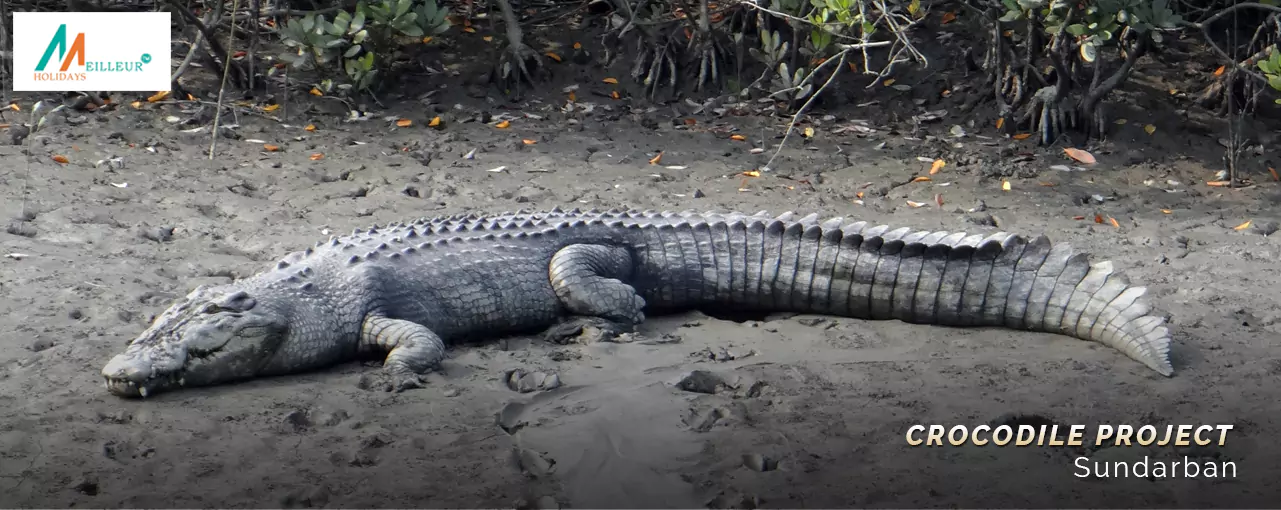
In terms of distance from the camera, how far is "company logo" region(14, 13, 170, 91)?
27.7ft

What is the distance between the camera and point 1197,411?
3.95 meters

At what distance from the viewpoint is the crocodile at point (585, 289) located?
4.36 m

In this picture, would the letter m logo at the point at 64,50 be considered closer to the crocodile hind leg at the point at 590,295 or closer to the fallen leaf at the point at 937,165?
the crocodile hind leg at the point at 590,295

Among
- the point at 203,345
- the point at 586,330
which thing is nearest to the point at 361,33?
the point at 586,330

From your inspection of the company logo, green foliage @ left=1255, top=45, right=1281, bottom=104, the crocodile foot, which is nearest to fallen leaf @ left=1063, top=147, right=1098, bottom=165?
green foliage @ left=1255, top=45, right=1281, bottom=104

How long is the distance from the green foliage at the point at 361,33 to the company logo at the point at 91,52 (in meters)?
1.02

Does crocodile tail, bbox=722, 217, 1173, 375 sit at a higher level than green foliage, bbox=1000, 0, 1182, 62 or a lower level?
lower

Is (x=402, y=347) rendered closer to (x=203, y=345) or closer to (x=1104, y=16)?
(x=203, y=345)

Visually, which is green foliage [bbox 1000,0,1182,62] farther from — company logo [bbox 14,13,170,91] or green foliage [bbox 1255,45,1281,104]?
company logo [bbox 14,13,170,91]

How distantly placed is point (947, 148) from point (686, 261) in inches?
137

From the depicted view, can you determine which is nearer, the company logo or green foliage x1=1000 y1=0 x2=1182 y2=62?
green foliage x1=1000 y1=0 x2=1182 y2=62

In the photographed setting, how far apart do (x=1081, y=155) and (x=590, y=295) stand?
4.35 m

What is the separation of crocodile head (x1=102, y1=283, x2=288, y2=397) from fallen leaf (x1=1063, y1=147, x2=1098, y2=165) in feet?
18.2

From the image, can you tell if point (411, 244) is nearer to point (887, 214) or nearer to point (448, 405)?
point (448, 405)
